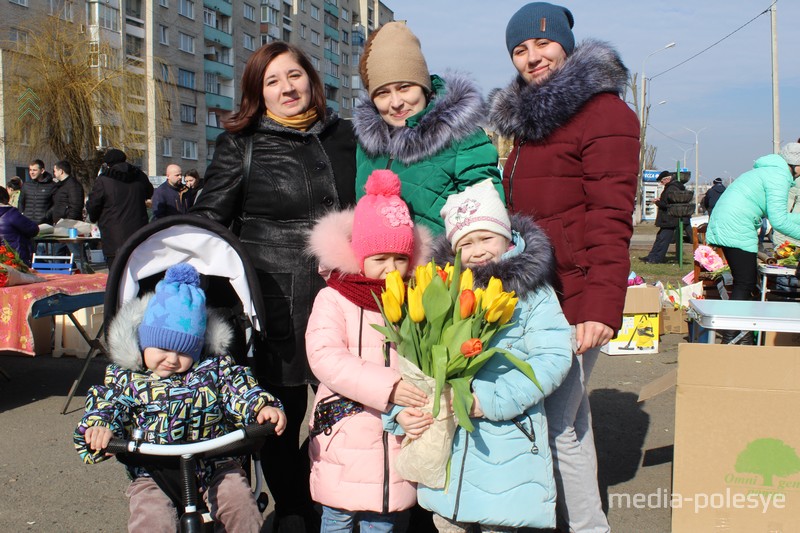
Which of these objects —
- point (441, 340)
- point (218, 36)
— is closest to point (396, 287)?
point (441, 340)

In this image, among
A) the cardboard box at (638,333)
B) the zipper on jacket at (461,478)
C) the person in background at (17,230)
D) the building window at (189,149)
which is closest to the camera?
the zipper on jacket at (461,478)

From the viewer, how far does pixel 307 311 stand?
3115 millimetres

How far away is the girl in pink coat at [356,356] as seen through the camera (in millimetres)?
2621

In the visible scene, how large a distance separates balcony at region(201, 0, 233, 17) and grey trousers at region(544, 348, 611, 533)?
1967 inches

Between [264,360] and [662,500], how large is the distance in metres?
2.29

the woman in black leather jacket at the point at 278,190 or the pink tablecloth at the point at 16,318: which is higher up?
the woman in black leather jacket at the point at 278,190

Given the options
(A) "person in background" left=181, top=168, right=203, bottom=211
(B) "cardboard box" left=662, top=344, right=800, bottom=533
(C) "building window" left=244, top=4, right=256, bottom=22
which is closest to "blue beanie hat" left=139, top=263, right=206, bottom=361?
(B) "cardboard box" left=662, top=344, right=800, bottom=533

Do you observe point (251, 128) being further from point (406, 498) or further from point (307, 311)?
point (406, 498)

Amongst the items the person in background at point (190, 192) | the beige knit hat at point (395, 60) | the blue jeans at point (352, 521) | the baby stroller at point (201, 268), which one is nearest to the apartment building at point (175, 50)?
the person in background at point (190, 192)

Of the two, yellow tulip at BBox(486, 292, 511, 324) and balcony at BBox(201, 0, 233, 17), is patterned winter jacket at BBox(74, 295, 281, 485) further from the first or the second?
balcony at BBox(201, 0, 233, 17)

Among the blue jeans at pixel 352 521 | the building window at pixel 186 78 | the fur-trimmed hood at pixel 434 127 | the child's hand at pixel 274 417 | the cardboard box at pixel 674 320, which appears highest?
the building window at pixel 186 78

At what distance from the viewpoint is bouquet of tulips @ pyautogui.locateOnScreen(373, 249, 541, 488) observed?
92.5 inches

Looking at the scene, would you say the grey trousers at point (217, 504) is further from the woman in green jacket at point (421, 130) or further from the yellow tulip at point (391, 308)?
the woman in green jacket at point (421, 130)

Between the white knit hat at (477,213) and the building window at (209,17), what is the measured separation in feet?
163
